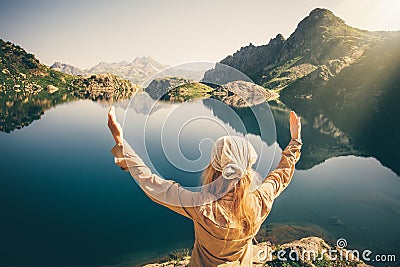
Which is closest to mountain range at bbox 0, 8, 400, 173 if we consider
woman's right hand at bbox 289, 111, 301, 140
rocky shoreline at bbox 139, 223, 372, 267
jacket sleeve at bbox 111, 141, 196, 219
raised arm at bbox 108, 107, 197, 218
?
Result: raised arm at bbox 108, 107, 197, 218

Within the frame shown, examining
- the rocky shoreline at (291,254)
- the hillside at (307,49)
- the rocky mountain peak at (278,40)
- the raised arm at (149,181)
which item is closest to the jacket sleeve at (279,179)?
the raised arm at (149,181)

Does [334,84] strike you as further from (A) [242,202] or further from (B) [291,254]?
(A) [242,202]

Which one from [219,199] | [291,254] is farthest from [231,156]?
[291,254]

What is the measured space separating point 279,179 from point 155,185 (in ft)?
4.38

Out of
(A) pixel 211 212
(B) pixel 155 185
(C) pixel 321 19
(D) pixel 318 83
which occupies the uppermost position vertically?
(C) pixel 321 19

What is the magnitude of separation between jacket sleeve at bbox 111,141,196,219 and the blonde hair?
200 mm

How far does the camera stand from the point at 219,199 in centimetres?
210

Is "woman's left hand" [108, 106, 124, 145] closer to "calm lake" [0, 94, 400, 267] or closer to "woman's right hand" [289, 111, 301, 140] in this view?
"calm lake" [0, 94, 400, 267]

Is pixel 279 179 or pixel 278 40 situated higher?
pixel 278 40

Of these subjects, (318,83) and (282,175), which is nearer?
(282,175)

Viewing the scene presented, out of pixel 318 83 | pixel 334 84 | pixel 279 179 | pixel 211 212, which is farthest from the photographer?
pixel 318 83

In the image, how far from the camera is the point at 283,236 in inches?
504

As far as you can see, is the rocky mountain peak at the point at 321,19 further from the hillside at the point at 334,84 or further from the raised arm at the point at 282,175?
the raised arm at the point at 282,175

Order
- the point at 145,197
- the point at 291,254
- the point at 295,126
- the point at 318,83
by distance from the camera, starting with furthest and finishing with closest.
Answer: the point at 318,83 < the point at 145,197 < the point at 291,254 < the point at 295,126
